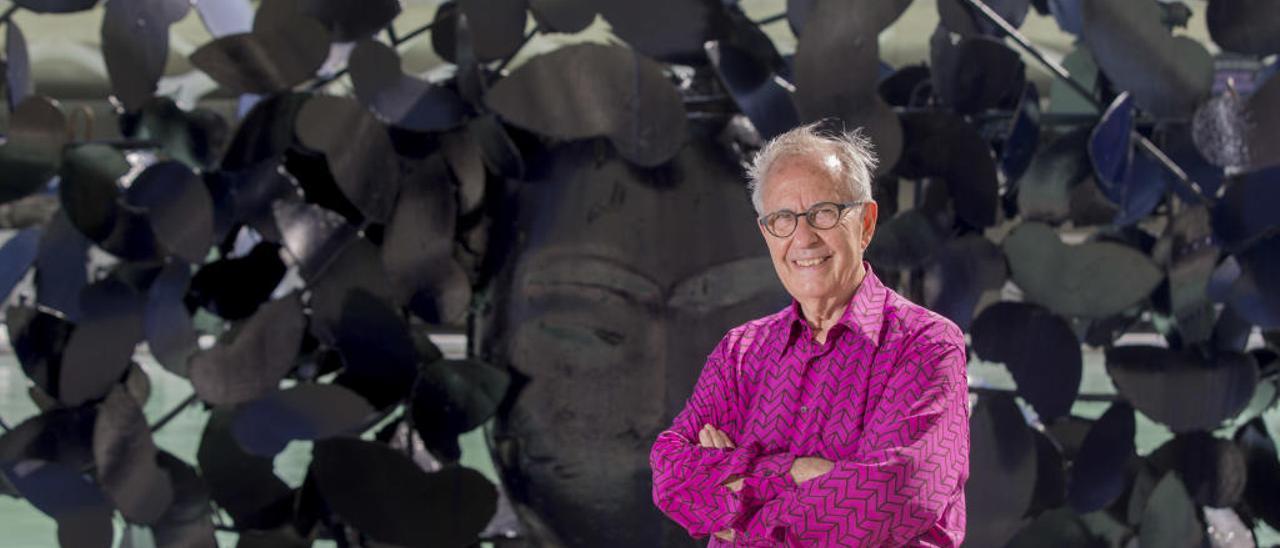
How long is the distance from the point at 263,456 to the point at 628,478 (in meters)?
0.39

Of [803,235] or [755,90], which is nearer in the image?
[803,235]

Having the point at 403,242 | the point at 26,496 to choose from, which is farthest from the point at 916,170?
the point at 26,496

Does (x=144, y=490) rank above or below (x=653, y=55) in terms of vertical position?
below

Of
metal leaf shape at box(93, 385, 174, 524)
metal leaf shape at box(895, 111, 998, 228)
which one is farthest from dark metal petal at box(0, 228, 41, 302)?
metal leaf shape at box(895, 111, 998, 228)

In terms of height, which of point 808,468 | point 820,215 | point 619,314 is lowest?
point 619,314

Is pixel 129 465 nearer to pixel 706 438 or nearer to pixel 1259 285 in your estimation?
pixel 706 438

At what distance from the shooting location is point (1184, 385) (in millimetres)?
1688

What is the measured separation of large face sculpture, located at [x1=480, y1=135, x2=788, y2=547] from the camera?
1.66m

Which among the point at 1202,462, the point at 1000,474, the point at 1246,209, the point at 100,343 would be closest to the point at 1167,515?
the point at 1202,462

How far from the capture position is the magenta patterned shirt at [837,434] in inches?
35.5

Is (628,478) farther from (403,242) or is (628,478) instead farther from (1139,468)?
(1139,468)

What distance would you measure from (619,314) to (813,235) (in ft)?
2.36

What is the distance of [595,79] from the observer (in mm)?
1633

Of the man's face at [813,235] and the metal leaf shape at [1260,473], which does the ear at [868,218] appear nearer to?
the man's face at [813,235]
